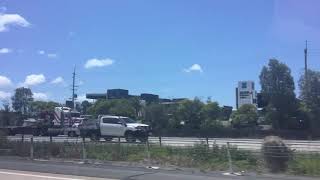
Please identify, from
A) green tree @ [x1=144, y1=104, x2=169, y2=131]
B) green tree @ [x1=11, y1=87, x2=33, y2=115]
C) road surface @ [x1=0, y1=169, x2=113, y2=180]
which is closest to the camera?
road surface @ [x1=0, y1=169, x2=113, y2=180]

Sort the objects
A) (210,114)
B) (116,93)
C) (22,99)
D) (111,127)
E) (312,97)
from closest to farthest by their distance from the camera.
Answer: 1. (111,127)
2. (312,97)
3. (210,114)
4. (22,99)
5. (116,93)

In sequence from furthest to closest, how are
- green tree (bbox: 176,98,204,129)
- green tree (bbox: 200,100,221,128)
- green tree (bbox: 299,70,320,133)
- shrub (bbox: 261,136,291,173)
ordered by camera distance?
green tree (bbox: 176,98,204,129) < green tree (bbox: 200,100,221,128) < green tree (bbox: 299,70,320,133) < shrub (bbox: 261,136,291,173)

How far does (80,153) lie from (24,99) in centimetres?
12704

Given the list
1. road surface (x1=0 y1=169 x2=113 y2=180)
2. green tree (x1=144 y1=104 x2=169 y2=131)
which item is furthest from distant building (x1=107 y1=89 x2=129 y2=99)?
road surface (x1=0 y1=169 x2=113 y2=180)

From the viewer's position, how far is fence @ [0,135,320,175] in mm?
21188

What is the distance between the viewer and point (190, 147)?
83.9ft

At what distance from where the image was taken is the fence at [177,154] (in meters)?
21.2

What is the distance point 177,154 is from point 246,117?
64222 mm

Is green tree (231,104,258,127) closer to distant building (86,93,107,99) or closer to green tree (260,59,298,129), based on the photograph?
green tree (260,59,298,129)

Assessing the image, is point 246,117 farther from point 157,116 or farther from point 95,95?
point 95,95

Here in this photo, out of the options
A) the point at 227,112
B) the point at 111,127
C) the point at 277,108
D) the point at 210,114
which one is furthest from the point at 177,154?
the point at 227,112

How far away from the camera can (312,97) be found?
7112 centimetres

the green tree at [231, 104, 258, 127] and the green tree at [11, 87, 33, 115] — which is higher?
the green tree at [11, 87, 33, 115]

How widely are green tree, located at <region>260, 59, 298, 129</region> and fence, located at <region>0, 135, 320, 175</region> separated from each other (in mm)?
43664
